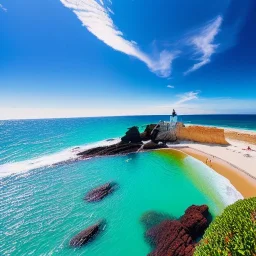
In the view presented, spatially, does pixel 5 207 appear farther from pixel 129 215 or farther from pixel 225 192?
pixel 225 192

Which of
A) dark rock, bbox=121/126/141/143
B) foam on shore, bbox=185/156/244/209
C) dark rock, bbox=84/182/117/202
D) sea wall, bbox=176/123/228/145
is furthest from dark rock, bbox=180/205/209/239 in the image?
dark rock, bbox=121/126/141/143

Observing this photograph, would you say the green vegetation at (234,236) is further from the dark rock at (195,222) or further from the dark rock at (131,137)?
the dark rock at (131,137)

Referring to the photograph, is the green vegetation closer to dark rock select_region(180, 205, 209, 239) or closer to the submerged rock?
dark rock select_region(180, 205, 209, 239)

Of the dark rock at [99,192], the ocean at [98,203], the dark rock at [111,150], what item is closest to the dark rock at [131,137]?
the dark rock at [111,150]

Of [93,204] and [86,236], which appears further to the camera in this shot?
[93,204]

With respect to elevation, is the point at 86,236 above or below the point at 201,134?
below

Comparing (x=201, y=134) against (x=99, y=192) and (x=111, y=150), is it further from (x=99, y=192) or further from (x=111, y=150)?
(x=99, y=192)

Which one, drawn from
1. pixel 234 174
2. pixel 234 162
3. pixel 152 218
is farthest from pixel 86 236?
pixel 234 162
